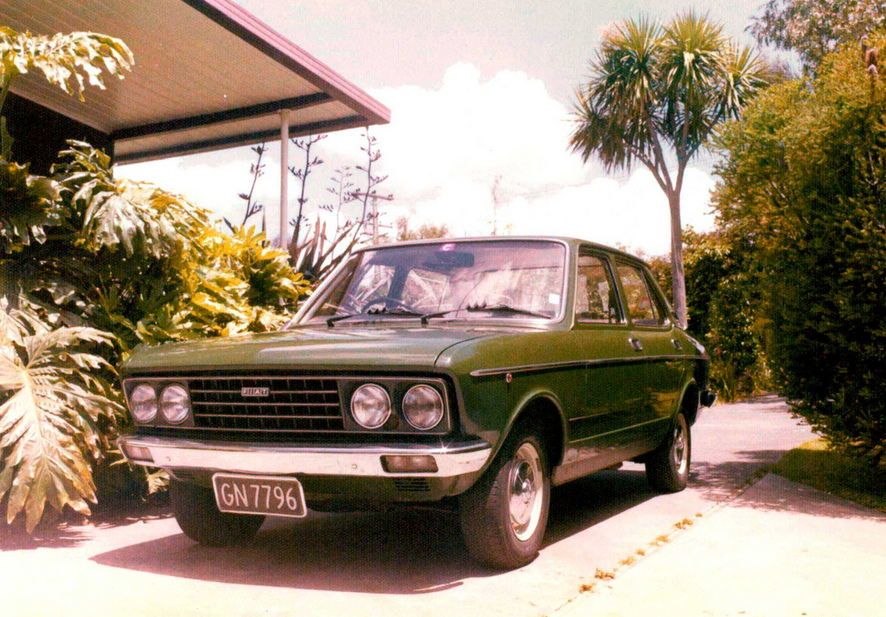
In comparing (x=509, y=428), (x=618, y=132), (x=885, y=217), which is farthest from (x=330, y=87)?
(x=618, y=132)

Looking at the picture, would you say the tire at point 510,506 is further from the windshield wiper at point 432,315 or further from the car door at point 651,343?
the car door at point 651,343

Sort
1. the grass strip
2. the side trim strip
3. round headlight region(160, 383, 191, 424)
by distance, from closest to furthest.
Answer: the side trim strip
round headlight region(160, 383, 191, 424)
the grass strip

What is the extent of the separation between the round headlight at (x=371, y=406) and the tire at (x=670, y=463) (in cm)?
313

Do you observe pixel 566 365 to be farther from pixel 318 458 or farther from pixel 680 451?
pixel 680 451

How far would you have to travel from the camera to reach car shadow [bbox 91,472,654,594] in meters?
4.07

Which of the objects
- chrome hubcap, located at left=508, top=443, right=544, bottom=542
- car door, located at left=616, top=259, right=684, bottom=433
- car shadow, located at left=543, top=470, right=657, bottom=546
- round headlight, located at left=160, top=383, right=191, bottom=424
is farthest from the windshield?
car shadow, located at left=543, top=470, right=657, bottom=546

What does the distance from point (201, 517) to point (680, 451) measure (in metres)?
3.66

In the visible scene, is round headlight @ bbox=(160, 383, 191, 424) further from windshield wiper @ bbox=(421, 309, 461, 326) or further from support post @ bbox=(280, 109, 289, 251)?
support post @ bbox=(280, 109, 289, 251)

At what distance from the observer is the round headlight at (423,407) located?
3660 mm

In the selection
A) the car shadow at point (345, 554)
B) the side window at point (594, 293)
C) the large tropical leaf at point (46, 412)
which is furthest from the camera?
the side window at point (594, 293)

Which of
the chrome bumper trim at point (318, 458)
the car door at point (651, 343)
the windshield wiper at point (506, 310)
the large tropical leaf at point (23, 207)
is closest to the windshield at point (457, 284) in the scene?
the windshield wiper at point (506, 310)

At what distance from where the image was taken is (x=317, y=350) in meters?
3.86

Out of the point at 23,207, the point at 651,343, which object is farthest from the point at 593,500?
the point at 23,207

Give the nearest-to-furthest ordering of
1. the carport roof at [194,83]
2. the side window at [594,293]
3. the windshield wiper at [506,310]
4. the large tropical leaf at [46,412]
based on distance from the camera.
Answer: the large tropical leaf at [46,412]
the windshield wiper at [506,310]
the side window at [594,293]
the carport roof at [194,83]
